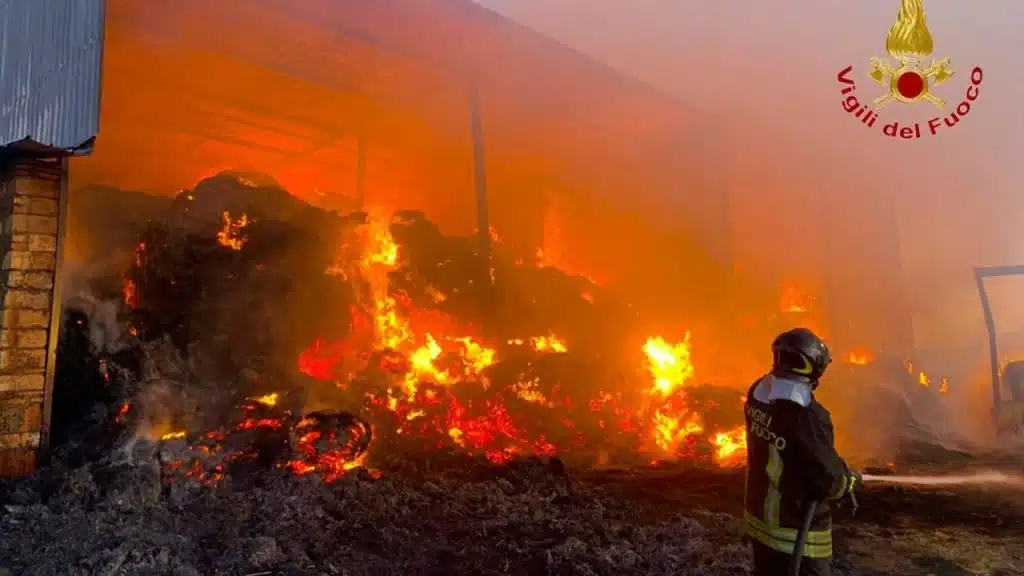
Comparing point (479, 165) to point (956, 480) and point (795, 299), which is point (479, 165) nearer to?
point (956, 480)

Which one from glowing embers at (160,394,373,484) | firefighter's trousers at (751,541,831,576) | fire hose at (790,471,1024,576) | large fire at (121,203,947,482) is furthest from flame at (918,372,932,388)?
firefighter's trousers at (751,541,831,576)

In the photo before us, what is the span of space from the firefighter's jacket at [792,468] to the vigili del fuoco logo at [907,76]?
11.1 m

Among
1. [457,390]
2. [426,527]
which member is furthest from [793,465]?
[457,390]

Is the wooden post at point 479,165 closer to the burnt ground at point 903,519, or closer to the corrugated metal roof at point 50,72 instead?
the burnt ground at point 903,519

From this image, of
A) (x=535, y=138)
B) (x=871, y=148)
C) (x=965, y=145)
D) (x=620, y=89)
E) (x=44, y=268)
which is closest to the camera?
(x=44, y=268)

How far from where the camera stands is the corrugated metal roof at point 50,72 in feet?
17.7

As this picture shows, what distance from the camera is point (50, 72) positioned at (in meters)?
5.55

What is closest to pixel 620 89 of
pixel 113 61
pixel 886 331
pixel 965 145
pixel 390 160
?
pixel 390 160

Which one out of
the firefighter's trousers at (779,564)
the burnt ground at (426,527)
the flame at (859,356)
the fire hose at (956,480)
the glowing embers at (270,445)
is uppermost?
the flame at (859,356)

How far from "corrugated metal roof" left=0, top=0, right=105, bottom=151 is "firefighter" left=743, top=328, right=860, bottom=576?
557cm

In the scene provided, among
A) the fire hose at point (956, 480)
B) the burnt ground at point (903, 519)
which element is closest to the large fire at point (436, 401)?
the burnt ground at point (903, 519)

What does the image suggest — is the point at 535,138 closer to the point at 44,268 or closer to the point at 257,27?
the point at 257,27

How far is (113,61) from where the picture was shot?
9.12 metres

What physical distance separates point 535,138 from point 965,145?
49.3 feet
